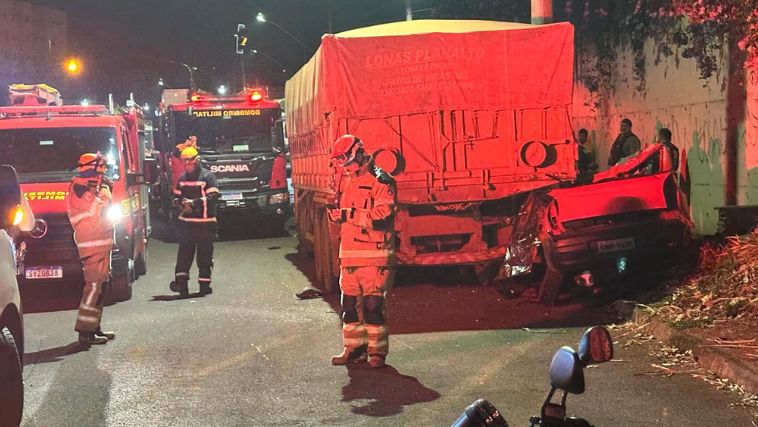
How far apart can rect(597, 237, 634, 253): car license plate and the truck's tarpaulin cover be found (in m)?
1.83

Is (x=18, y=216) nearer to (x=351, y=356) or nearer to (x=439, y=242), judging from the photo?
(x=351, y=356)

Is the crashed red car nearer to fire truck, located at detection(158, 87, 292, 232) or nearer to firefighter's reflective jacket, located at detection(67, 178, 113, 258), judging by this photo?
firefighter's reflective jacket, located at detection(67, 178, 113, 258)

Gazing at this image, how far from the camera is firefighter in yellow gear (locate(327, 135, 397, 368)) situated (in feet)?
23.2

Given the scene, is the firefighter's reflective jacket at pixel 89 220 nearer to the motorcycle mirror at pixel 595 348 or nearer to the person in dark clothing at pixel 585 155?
the motorcycle mirror at pixel 595 348

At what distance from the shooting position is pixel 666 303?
8.41 meters

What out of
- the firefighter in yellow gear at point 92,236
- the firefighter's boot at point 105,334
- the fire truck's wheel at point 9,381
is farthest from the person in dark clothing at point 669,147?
the fire truck's wheel at point 9,381

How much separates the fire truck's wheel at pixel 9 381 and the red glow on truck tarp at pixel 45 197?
5.81 metres

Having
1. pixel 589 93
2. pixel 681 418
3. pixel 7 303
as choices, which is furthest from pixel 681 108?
pixel 7 303

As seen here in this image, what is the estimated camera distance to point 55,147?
37.1ft

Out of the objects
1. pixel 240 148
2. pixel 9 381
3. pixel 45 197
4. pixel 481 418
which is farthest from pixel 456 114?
pixel 240 148

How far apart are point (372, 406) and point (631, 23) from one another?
1108 centimetres

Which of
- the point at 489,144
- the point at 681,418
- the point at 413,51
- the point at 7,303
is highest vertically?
the point at 413,51

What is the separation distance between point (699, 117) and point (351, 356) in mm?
8343

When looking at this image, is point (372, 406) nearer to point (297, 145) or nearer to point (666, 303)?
point (666, 303)
